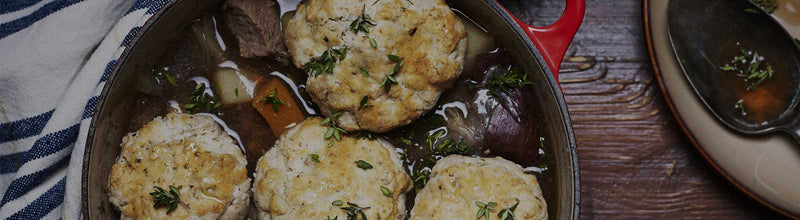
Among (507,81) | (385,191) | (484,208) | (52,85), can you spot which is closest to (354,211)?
(385,191)

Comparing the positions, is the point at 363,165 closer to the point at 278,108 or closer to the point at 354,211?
the point at 354,211

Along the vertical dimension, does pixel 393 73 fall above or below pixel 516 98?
above

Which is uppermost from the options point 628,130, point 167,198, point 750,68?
point 167,198

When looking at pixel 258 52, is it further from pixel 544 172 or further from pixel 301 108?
pixel 544 172

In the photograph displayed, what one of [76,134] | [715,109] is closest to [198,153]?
[76,134]

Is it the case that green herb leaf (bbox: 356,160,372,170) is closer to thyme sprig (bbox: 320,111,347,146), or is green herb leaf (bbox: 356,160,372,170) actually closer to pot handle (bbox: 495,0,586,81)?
thyme sprig (bbox: 320,111,347,146)

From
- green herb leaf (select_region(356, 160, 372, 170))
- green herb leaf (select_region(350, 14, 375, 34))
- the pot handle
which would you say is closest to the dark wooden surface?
the pot handle

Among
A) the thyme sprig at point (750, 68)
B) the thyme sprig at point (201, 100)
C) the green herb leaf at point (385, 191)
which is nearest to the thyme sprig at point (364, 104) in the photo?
the green herb leaf at point (385, 191)
